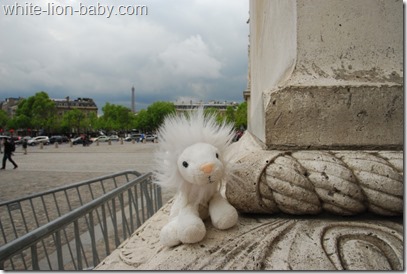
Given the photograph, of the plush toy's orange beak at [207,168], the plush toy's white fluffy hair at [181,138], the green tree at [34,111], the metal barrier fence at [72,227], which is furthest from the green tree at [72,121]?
the plush toy's orange beak at [207,168]

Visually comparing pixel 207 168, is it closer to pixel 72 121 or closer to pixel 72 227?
pixel 72 227

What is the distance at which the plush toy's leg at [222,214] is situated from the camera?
1264 mm

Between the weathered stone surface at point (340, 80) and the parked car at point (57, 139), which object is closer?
Result: the weathered stone surface at point (340, 80)

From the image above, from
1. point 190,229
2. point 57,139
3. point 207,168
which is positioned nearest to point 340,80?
point 207,168

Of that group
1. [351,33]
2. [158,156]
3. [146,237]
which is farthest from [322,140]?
[146,237]

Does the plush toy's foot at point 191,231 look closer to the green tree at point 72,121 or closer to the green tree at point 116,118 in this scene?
the green tree at point 72,121

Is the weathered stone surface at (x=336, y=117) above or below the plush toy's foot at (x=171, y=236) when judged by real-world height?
above

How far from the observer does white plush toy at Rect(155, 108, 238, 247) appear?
118 cm

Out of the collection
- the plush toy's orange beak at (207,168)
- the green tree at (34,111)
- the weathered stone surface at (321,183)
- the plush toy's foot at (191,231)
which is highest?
the green tree at (34,111)

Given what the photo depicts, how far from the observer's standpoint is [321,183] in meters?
1.26

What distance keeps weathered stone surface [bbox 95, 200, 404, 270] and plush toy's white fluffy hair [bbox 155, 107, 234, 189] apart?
27cm

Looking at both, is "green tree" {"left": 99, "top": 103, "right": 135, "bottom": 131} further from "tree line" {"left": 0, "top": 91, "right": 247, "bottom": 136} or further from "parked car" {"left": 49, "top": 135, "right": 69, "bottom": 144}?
"parked car" {"left": 49, "top": 135, "right": 69, "bottom": 144}

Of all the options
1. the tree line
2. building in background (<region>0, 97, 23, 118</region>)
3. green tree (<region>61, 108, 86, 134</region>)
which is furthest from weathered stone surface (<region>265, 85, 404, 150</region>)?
building in background (<region>0, 97, 23, 118</region>)

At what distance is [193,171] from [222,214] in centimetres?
24
